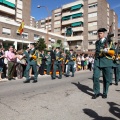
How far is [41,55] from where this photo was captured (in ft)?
46.3

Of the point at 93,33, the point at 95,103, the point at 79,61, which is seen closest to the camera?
the point at 95,103

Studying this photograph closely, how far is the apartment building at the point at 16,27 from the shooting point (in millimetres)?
39312

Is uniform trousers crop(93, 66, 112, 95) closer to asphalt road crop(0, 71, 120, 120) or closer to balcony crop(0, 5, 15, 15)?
asphalt road crop(0, 71, 120, 120)

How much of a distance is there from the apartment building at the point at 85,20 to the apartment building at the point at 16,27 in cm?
820

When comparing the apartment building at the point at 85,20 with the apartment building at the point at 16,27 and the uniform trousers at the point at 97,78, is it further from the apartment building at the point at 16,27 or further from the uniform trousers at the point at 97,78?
the uniform trousers at the point at 97,78

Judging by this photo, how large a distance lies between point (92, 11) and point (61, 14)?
12.4m

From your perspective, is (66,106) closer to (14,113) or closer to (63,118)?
(63,118)

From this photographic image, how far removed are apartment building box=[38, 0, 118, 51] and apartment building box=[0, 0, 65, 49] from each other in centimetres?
820

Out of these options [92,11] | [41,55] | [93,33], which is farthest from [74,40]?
[41,55]

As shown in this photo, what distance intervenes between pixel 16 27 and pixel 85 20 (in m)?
25.2

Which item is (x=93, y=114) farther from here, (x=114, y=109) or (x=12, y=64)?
(x=12, y=64)

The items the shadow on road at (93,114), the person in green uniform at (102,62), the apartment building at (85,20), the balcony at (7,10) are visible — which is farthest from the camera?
the apartment building at (85,20)

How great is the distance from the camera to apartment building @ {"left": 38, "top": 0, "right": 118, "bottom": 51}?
57.4 metres

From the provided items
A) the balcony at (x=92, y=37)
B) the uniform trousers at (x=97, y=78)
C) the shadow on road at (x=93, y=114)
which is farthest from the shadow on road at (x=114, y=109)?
the balcony at (x=92, y=37)
